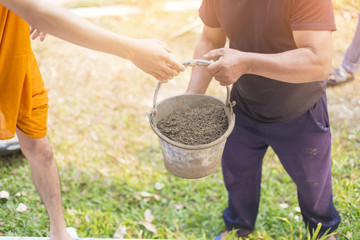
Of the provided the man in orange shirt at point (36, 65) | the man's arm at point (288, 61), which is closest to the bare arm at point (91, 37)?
the man in orange shirt at point (36, 65)

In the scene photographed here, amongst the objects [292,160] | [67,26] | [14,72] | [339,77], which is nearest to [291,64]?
[292,160]

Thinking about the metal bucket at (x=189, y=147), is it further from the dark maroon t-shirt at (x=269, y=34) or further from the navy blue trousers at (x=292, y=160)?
the navy blue trousers at (x=292, y=160)

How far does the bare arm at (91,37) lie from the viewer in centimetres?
157

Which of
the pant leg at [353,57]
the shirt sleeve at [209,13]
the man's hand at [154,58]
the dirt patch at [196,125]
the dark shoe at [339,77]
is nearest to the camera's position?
the man's hand at [154,58]

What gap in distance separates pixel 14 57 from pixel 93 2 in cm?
482

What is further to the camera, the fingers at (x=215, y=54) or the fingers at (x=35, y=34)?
the fingers at (x=35, y=34)

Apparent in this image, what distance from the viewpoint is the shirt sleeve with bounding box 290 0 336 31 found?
64.7 inches

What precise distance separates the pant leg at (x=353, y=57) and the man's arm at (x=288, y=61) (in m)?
3.02

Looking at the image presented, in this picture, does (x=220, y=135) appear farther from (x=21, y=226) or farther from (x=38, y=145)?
(x=21, y=226)

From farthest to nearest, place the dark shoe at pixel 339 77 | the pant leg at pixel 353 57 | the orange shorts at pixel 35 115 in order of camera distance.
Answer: the dark shoe at pixel 339 77, the pant leg at pixel 353 57, the orange shorts at pixel 35 115

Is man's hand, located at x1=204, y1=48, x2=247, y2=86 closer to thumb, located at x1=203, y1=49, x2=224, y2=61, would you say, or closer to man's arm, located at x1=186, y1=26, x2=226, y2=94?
thumb, located at x1=203, y1=49, x2=224, y2=61

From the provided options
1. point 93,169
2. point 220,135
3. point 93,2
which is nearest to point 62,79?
point 93,169

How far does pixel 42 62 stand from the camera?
5.12 meters

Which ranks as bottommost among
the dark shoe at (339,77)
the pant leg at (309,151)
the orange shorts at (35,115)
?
the dark shoe at (339,77)
